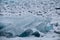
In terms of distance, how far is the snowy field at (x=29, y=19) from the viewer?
1.68 meters

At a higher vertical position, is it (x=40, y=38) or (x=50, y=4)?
(x=50, y=4)

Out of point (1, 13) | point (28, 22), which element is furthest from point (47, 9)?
point (1, 13)

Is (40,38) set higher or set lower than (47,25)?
lower

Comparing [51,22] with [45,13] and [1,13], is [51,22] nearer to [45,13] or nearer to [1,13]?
[45,13]

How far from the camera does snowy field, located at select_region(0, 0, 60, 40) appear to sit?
1.68 m

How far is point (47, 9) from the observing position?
5.65 feet

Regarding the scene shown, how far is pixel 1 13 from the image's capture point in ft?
5.69

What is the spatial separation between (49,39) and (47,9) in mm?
388

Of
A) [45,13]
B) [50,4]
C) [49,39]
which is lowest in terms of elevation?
[49,39]

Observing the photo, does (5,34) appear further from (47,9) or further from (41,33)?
(47,9)

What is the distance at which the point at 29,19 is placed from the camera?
68.1 inches

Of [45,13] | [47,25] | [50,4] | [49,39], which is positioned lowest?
[49,39]

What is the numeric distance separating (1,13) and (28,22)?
375mm

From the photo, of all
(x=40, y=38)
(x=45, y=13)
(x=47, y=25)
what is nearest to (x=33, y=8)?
(x=45, y=13)
